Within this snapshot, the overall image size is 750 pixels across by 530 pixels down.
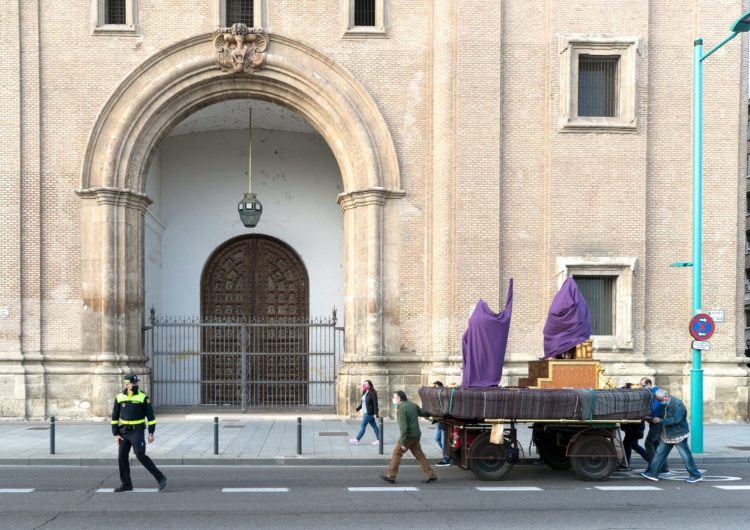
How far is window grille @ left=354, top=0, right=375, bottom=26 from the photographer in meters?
21.1

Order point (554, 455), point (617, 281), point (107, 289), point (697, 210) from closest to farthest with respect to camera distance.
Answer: point (554, 455), point (697, 210), point (107, 289), point (617, 281)

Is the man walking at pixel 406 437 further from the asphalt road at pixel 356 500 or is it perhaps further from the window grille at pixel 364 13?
the window grille at pixel 364 13

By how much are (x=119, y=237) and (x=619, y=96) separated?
41.7ft

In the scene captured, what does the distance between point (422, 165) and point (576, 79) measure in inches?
169

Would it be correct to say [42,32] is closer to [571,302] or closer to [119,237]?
[119,237]

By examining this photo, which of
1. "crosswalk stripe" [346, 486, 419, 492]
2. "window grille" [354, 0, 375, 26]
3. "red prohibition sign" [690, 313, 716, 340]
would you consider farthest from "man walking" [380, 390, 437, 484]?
"window grille" [354, 0, 375, 26]

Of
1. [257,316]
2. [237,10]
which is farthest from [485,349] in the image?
[257,316]

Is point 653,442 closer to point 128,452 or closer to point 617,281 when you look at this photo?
point 128,452

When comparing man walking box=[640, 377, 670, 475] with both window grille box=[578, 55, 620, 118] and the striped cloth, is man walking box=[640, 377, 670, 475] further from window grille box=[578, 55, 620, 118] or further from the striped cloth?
window grille box=[578, 55, 620, 118]

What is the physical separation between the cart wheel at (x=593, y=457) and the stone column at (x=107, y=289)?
1153cm

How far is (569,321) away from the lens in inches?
567

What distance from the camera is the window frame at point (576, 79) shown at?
798 inches

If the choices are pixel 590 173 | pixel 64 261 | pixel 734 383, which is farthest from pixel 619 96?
pixel 64 261

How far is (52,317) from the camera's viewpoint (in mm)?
19953
